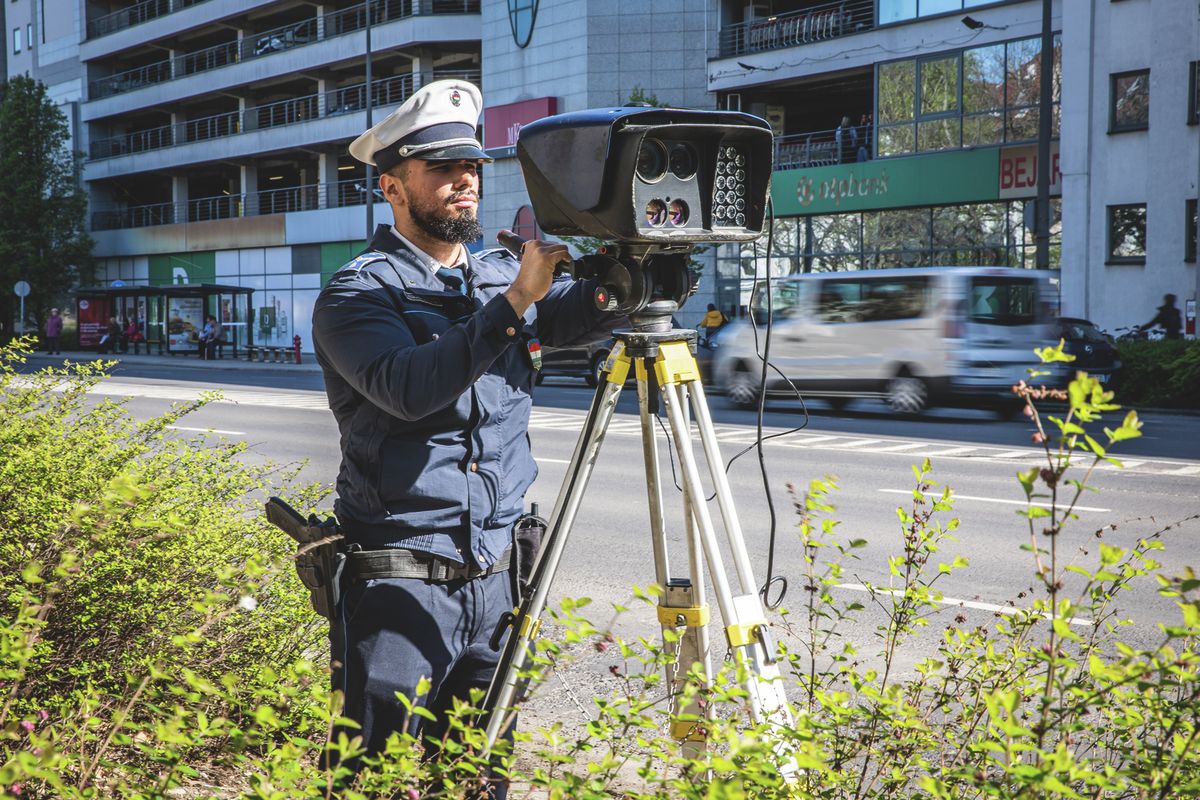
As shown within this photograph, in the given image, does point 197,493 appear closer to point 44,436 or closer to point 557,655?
point 44,436

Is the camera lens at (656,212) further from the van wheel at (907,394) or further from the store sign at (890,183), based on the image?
the store sign at (890,183)

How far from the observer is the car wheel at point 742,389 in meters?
19.1

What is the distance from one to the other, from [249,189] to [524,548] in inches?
1981

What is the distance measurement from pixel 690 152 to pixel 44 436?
3.13 m

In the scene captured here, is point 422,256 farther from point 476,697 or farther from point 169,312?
point 169,312

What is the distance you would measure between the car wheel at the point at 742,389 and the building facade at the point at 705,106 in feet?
6.72

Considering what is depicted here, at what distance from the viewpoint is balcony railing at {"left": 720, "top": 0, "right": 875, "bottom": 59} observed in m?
30.6

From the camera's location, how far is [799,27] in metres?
31.8

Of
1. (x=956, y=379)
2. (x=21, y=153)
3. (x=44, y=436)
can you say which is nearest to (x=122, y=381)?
(x=956, y=379)

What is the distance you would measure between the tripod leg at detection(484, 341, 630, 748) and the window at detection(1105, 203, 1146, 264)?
24.6m

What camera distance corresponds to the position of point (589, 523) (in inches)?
343

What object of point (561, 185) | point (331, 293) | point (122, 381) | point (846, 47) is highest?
point (846, 47)

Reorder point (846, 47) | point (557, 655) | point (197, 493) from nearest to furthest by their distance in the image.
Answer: point (557, 655) → point (197, 493) → point (846, 47)

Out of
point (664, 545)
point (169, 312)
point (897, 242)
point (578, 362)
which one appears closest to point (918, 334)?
point (578, 362)
